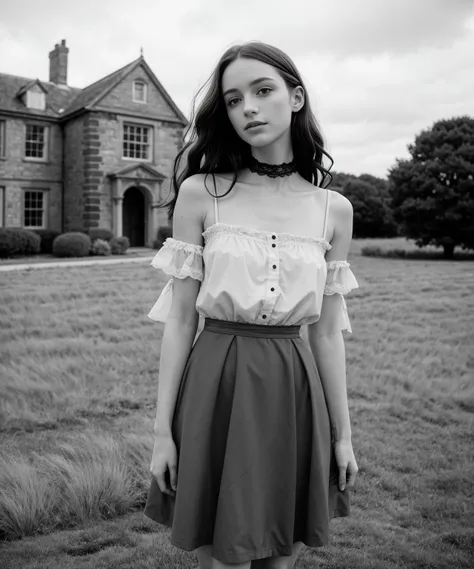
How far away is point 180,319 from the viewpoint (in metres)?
2.09

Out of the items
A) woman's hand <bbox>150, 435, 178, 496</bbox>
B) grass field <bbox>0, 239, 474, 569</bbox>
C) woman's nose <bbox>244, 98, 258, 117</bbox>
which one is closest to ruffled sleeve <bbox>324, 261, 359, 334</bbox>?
woman's nose <bbox>244, 98, 258, 117</bbox>

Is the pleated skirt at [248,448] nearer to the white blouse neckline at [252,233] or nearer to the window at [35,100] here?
the white blouse neckline at [252,233]

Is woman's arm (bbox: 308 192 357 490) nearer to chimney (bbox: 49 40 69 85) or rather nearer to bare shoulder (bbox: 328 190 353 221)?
bare shoulder (bbox: 328 190 353 221)

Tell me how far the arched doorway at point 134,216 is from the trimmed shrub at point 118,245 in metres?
3.79

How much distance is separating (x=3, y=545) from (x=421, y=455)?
3.36m

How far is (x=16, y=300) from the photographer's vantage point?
8.54 m

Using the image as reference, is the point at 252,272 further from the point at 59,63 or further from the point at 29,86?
the point at 59,63

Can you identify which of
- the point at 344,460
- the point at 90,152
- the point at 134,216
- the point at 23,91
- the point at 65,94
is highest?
the point at 65,94

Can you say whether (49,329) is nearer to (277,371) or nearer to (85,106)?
(277,371)

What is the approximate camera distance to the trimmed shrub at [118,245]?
2092cm

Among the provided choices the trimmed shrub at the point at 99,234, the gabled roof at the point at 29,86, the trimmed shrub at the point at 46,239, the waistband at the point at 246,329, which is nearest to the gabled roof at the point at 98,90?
the gabled roof at the point at 29,86

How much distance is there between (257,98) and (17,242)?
1933cm

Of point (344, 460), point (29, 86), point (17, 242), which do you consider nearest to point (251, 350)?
point (344, 460)

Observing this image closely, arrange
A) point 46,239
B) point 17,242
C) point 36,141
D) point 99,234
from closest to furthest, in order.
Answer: point 17,242 → point 99,234 → point 46,239 → point 36,141
